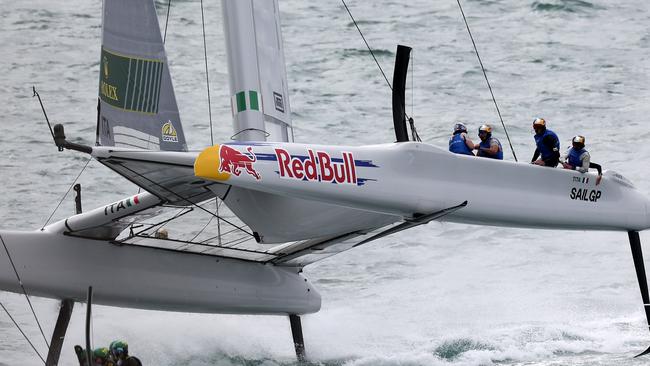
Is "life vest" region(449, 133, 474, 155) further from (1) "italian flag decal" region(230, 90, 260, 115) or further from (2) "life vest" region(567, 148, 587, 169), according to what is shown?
(1) "italian flag decal" region(230, 90, 260, 115)

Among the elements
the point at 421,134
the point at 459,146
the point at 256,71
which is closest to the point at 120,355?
the point at 256,71

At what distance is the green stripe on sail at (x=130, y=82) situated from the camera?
25.9ft

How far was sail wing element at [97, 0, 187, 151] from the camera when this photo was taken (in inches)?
309

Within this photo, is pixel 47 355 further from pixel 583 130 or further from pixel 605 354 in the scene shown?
pixel 583 130

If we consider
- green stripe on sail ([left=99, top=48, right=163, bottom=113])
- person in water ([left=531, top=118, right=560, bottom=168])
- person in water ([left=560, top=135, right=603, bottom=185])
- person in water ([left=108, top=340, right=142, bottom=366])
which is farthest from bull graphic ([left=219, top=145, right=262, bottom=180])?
person in water ([left=560, top=135, right=603, bottom=185])

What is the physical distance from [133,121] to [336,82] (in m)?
7.30

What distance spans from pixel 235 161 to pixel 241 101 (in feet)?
5.26

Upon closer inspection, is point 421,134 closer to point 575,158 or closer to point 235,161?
point 575,158

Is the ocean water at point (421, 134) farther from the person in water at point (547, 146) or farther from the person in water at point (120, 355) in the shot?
the person in water at point (547, 146)

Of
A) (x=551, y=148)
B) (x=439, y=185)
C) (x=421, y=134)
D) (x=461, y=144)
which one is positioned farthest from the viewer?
(x=421, y=134)

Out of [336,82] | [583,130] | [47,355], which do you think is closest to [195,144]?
[336,82]

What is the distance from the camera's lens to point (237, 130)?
828 cm

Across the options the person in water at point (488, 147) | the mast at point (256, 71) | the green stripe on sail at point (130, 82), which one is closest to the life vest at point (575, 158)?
the person in water at point (488, 147)

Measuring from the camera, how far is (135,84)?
318 inches
